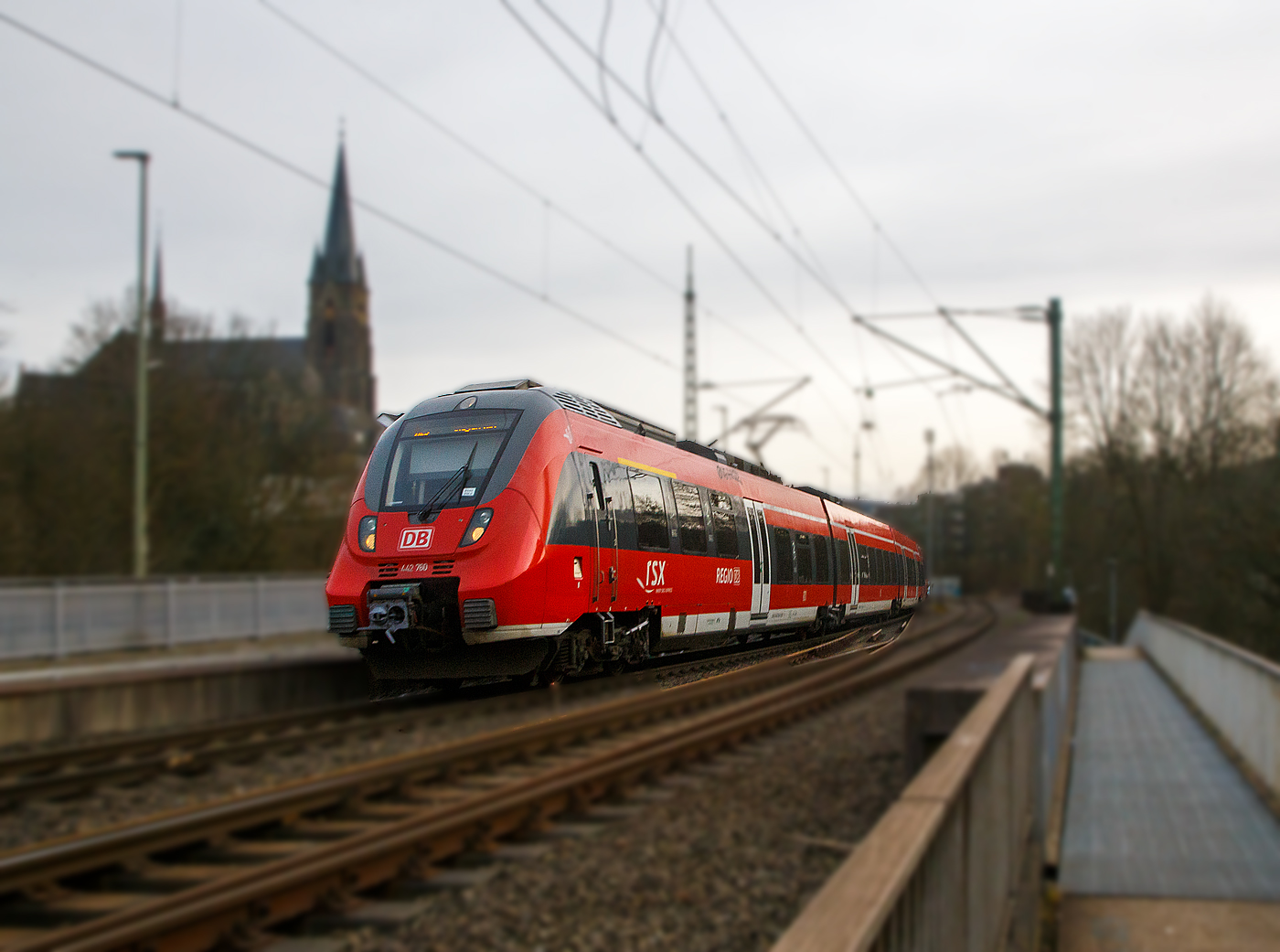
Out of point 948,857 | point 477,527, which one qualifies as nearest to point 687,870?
point 948,857

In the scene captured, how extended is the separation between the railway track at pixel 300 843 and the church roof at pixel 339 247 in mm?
9306

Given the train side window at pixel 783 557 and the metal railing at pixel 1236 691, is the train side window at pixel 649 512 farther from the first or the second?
the metal railing at pixel 1236 691

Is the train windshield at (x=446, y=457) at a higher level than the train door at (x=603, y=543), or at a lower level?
higher

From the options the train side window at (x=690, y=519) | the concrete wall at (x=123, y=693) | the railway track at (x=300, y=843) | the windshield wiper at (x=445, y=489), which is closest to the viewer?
the windshield wiper at (x=445, y=489)

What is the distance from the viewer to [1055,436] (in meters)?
5.00

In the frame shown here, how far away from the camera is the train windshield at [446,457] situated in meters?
1.76

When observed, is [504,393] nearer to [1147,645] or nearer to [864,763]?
[864,763]

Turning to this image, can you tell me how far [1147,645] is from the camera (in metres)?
125

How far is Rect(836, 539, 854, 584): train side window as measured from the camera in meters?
2.57

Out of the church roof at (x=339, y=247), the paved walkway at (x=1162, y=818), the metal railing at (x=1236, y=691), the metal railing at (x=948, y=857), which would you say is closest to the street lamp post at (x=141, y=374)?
the church roof at (x=339, y=247)

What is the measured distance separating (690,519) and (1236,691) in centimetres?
6285

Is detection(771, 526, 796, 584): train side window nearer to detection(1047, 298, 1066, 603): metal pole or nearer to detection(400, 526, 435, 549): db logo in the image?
detection(400, 526, 435, 549): db logo

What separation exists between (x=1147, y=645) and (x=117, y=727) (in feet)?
370

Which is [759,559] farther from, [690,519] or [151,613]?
[151,613]
